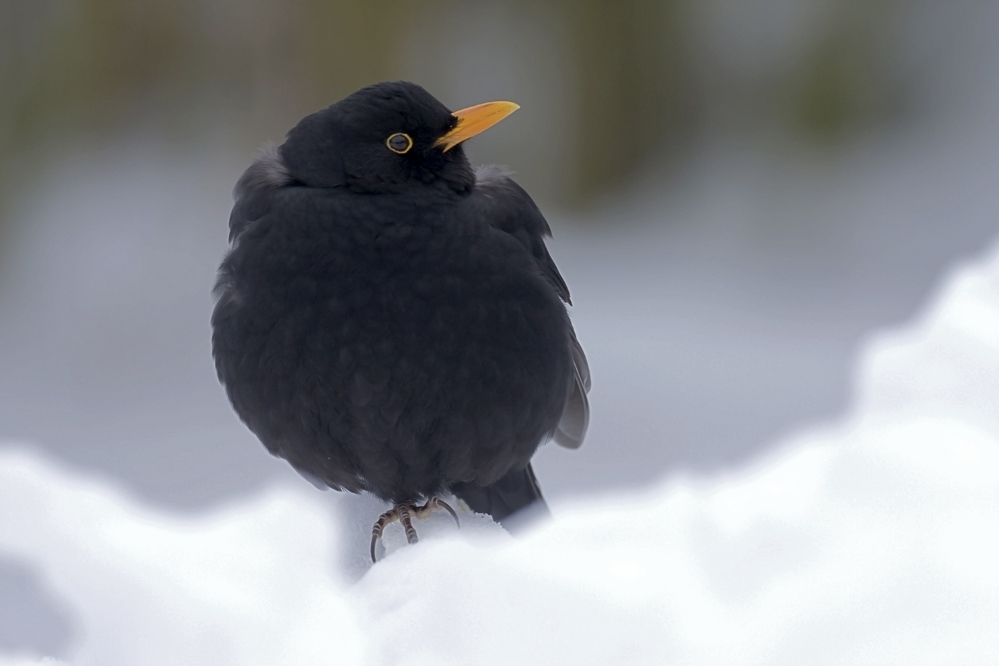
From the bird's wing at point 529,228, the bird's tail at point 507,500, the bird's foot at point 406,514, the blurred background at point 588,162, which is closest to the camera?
the bird's foot at point 406,514

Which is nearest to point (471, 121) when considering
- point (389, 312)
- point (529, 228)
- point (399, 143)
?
point (399, 143)

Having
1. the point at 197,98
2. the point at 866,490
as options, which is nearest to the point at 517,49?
the point at 197,98

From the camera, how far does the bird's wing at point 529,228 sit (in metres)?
2.81

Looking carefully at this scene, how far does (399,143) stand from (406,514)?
99 cm

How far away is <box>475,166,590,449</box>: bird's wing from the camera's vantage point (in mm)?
2807

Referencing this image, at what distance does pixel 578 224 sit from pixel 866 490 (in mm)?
6514

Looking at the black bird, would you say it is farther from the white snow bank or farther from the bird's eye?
the white snow bank

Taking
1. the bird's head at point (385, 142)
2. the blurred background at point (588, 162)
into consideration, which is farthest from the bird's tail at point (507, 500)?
the blurred background at point (588, 162)

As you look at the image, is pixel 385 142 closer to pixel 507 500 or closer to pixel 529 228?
pixel 529 228

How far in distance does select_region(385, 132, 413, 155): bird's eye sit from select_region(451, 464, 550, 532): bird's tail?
3.21 feet

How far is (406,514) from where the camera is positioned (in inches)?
107

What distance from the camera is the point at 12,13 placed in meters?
6.84

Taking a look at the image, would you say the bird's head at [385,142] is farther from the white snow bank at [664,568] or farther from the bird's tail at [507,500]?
the white snow bank at [664,568]

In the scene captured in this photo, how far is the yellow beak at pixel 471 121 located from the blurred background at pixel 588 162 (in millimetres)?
3477
